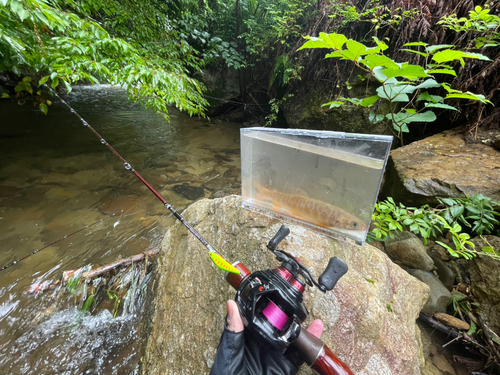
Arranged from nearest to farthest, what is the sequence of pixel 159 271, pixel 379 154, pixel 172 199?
1. pixel 379 154
2. pixel 159 271
3. pixel 172 199

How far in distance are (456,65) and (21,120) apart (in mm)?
9562

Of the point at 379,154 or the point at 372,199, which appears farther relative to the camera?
the point at 372,199

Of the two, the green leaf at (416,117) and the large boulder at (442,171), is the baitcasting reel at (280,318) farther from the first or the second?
the large boulder at (442,171)

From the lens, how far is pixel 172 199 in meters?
3.88

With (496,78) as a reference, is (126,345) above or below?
below

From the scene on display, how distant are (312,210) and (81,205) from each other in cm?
364

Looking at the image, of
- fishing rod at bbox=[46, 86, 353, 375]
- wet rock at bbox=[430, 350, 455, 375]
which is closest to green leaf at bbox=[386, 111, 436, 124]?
fishing rod at bbox=[46, 86, 353, 375]

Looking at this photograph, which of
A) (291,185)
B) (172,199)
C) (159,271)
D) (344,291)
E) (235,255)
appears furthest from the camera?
(172,199)

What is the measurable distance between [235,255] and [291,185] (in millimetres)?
715

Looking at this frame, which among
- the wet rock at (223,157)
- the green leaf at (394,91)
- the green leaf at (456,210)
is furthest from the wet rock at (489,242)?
the wet rock at (223,157)

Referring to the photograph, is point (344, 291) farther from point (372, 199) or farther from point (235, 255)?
point (235, 255)

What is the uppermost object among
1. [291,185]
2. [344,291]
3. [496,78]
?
[496,78]

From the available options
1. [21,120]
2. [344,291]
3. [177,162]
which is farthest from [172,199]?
[21,120]

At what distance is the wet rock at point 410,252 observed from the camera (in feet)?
7.11
